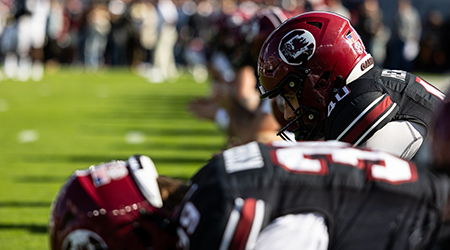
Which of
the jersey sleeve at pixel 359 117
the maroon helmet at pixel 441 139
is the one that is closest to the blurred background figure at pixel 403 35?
the jersey sleeve at pixel 359 117

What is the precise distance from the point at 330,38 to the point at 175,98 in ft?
37.5

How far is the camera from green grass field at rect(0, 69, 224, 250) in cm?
517

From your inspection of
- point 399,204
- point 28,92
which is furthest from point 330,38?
point 28,92

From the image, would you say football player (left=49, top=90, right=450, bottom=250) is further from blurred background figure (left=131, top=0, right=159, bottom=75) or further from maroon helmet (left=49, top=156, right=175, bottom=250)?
blurred background figure (left=131, top=0, right=159, bottom=75)

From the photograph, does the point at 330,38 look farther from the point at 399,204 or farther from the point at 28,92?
the point at 28,92

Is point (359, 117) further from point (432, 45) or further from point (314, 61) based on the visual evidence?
point (432, 45)

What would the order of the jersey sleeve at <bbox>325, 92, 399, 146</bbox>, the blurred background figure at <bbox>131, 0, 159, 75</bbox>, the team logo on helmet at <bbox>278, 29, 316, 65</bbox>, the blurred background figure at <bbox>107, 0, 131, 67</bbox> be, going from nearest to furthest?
the jersey sleeve at <bbox>325, 92, 399, 146</bbox>
the team logo on helmet at <bbox>278, 29, 316, 65</bbox>
the blurred background figure at <bbox>131, 0, 159, 75</bbox>
the blurred background figure at <bbox>107, 0, 131, 67</bbox>

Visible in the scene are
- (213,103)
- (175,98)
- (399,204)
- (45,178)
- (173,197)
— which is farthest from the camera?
(175,98)

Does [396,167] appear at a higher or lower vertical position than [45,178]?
higher

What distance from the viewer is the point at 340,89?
256 centimetres

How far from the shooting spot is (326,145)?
5.38ft

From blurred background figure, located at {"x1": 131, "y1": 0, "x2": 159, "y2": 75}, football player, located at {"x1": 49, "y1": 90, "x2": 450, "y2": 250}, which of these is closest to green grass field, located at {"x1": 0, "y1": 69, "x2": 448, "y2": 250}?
football player, located at {"x1": 49, "y1": 90, "x2": 450, "y2": 250}

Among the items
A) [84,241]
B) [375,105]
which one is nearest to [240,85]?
[375,105]

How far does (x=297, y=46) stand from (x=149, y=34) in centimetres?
1799
